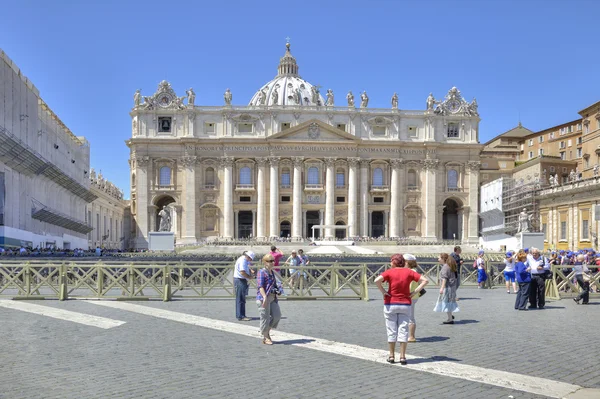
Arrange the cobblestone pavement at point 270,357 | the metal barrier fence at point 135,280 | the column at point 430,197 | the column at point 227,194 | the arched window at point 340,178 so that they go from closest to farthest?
the cobblestone pavement at point 270,357
the metal barrier fence at point 135,280
the column at point 227,194
the column at point 430,197
the arched window at point 340,178

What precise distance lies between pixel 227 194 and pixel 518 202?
119 ft

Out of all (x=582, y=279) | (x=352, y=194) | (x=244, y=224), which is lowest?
(x=582, y=279)

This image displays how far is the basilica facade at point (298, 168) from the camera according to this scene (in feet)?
259

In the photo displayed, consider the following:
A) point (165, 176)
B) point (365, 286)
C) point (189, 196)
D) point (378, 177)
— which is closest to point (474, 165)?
point (378, 177)

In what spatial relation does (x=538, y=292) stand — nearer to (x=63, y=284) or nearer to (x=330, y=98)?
(x=63, y=284)

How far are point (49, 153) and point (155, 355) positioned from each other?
1687 inches

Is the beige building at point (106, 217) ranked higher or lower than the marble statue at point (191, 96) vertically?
lower

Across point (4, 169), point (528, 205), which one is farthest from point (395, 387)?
point (528, 205)

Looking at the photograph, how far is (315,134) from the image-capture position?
79.1 meters

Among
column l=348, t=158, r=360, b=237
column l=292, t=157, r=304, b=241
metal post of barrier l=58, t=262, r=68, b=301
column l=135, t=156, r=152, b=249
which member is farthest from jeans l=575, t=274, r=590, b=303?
column l=135, t=156, r=152, b=249

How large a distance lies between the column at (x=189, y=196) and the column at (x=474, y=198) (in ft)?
122

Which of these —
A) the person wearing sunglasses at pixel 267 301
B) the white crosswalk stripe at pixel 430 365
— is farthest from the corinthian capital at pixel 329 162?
the person wearing sunglasses at pixel 267 301

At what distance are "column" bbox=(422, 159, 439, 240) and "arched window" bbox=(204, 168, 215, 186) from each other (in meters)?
28.5

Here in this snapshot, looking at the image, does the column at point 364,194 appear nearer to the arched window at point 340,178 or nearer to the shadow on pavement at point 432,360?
the arched window at point 340,178
